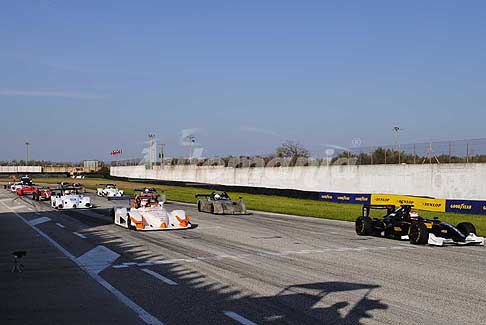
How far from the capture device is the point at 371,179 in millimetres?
43688

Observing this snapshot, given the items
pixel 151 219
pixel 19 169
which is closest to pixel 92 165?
pixel 19 169

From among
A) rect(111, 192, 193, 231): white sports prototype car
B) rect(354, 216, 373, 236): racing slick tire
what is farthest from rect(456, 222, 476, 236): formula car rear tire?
rect(111, 192, 193, 231): white sports prototype car

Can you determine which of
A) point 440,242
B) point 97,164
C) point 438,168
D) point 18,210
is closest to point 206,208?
point 18,210

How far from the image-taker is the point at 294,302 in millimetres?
9719

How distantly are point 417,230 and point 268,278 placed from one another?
7.82 m

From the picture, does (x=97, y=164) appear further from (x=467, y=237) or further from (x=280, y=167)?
(x=467, y=237)

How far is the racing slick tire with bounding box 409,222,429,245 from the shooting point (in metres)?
18.2

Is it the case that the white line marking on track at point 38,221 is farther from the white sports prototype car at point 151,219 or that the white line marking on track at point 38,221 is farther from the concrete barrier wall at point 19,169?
the concrete barrier wall at point 19,169

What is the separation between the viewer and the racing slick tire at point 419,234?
59.6ft

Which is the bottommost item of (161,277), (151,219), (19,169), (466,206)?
(161,277)

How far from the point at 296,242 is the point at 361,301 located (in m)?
9.05

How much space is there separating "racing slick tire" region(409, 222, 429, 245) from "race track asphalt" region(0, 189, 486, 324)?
1.00ft

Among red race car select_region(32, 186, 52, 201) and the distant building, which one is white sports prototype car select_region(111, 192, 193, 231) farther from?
the distant building

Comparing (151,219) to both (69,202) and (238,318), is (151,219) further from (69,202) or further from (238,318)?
(69,202)
